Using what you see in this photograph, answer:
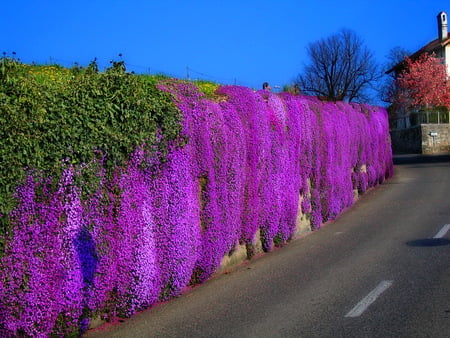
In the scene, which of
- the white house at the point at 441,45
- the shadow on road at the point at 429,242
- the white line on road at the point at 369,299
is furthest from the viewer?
the white house at the point at 441,45

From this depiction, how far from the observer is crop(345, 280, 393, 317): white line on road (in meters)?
6.74

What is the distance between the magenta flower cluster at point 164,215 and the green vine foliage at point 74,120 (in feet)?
0.68

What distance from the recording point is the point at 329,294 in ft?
25.5

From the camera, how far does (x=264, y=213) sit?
37.5 ft

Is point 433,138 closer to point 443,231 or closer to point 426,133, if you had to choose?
point 426,133

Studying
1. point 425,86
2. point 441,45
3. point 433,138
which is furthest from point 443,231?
point 441,45

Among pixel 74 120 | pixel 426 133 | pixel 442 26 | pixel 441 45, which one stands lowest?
pixel 426 133

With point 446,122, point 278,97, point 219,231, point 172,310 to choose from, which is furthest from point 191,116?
point 446,122

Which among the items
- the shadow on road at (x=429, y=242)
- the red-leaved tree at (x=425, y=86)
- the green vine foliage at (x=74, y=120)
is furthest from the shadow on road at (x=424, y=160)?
the green vine foliage at (x=74, y=120)

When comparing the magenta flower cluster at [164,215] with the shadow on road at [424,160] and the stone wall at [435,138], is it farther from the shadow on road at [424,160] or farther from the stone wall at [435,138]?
the stone wall at [435,138]

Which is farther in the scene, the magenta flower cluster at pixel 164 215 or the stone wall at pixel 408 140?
the stone wall at pixel 408 140

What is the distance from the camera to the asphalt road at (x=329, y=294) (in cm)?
637

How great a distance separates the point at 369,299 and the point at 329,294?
629 millimetres

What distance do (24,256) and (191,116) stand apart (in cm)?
363
